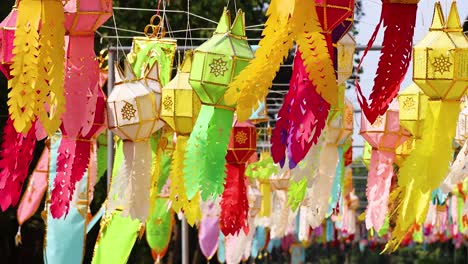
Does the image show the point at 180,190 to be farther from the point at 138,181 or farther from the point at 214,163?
the point at 214,163

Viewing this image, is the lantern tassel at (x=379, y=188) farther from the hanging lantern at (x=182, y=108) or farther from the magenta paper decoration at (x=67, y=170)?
the magenta paper decoration at (x=67, y=170)

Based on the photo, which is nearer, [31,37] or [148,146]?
[31,37]

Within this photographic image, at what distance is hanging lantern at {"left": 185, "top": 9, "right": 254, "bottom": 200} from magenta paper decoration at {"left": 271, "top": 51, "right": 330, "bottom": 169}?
1.29 metres

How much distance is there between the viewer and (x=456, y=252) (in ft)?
183

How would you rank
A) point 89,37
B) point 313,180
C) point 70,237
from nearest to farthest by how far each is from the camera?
point 89,37 → point 313,180 → point 70,237

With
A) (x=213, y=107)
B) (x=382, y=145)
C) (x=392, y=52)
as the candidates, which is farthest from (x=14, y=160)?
(x=382, y=145)

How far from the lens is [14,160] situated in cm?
1071

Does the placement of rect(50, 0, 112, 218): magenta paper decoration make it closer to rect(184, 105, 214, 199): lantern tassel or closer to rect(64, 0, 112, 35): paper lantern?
rect(64, 0, 112, 35): paper lantern

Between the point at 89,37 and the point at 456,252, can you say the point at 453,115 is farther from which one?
the point at 456,252

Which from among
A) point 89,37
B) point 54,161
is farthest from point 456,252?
point 89,37

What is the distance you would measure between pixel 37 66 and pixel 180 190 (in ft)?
8.54

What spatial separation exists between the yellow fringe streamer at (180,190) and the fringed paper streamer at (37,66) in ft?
7.60

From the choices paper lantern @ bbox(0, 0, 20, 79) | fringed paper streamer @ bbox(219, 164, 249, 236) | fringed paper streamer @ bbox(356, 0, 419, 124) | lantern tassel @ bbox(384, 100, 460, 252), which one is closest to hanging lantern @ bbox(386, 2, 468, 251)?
lantern tassel @ bbox(384, 100, 460, 252)

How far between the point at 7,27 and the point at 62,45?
1325 millimetres
